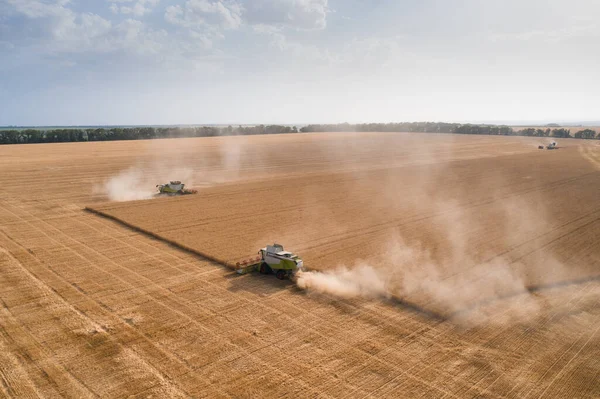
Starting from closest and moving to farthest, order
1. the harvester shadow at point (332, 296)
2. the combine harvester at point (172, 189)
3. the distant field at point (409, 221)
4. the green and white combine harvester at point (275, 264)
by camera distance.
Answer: the harvester shadow at point (332, 296)
the green and white combine harvester at point (275, 264)
the distant field at point (409, 221)
the combine harvester at point (172, 189)

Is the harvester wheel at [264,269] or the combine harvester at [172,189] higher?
the combine harvester at [172,189]

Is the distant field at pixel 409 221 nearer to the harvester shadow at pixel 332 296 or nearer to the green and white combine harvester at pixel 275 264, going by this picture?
the harvester shadow at pixel 332 296

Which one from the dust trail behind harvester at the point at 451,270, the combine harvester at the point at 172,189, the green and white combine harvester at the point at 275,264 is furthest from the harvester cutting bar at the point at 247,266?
the combine harvester at the point at 172,189

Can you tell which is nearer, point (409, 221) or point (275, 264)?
point (275, 264)

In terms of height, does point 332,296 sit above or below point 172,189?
below

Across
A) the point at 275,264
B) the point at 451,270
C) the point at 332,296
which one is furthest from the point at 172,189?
the point at 451,270

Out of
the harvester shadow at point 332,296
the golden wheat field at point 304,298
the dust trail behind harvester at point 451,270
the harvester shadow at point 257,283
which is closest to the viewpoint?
the golden wheat field at point 304,298

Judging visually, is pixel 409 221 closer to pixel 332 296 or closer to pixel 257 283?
pixel 332 296
